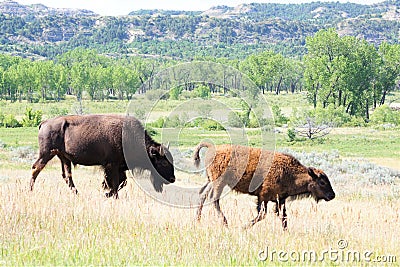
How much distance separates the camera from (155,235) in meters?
6.39

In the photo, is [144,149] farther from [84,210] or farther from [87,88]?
[87,88]

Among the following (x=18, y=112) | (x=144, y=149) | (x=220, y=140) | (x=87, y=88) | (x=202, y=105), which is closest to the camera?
(x=144, y=149)

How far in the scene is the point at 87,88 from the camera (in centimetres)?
10244

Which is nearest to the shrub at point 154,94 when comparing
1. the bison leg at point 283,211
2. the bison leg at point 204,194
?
the bison leg at point 204,194

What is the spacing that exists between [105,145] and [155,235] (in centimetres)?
466

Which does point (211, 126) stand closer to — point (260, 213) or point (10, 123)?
point (10, 123)

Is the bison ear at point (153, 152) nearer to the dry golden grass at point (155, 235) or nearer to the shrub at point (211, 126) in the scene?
the dry golden grass at point (155, 235)

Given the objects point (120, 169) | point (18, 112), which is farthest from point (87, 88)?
point (120, 169)

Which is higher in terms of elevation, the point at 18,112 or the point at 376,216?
the point at 376,216

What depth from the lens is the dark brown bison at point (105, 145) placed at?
34.7 feet

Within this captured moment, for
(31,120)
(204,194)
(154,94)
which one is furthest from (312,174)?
(31,120)

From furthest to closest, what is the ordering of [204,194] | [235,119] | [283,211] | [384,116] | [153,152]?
[384,116]
[235,119]
[153,152]
[204,194]
[283,211]

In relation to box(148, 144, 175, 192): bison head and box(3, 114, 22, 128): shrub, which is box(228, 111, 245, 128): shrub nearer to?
box(148, 144, 175, 192): bison head

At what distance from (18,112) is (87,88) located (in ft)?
85.1
